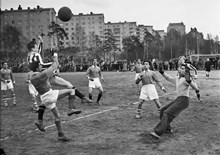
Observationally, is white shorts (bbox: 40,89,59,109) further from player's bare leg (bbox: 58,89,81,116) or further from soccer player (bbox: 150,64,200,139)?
soccer player (bbox: 150,64,200,139)

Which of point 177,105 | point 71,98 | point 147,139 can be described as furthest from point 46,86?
point 177,105

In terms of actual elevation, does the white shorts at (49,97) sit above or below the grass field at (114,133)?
above

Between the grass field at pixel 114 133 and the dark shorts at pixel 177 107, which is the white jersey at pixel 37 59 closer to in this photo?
the grass field at pixel 114 133

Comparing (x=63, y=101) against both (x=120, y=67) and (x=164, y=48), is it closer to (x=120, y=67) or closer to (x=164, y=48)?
(x=120, y=67)

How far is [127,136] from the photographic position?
7.34m

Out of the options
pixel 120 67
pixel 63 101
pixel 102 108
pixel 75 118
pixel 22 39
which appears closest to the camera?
pixel 75 118

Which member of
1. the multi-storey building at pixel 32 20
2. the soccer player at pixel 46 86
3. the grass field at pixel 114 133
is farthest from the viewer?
the multi-storey building at pixel 32 20

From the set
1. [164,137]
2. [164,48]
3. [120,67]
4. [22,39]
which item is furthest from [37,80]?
[164,48]

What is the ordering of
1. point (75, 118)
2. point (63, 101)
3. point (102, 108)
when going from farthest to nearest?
point (63, 101), point (102, 108), point (75, 118)

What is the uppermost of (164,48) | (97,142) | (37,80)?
Result: (164,48)

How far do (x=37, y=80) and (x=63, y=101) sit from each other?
7.23 meters

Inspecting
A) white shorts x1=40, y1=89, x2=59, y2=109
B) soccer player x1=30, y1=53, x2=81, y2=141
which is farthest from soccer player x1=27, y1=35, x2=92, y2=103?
white shorts x1=40, y1=89, x2=59, y2=109

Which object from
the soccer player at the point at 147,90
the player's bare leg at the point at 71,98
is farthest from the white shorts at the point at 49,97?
the soccer player at the point at 147,90

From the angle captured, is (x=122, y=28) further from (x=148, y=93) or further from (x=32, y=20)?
(x=148, y=93)
